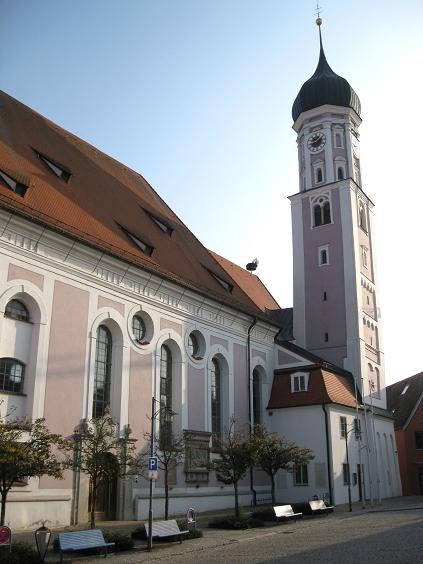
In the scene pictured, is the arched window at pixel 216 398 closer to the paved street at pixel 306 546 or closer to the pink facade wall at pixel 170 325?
the pink facade wall at pixel 170 325

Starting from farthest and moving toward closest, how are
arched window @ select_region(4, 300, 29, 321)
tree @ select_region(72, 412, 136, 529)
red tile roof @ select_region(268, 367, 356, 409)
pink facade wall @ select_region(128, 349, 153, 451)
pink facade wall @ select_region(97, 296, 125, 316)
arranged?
red tile roof @ select_region(268, 367, 356, 409), pink facade wall @ select_region(128, 349, 153, 451), pink facade wall @ select_region(97, 296, 125, 316), arched window @ select_region(4, 300, 29, 321), tree @ select_region(72, 412, 136, 529)

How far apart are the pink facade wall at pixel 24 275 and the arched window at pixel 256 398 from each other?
16.3 m

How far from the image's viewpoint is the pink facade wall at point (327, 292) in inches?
1598

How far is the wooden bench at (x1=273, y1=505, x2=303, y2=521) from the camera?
74.4 ft

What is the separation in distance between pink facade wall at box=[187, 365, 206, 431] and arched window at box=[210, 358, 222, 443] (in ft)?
4.20

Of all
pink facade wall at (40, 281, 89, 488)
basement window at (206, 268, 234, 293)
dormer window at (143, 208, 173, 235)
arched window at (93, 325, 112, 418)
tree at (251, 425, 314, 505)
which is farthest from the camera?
basement window at (206, 268, 234, 293)

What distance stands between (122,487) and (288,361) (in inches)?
589

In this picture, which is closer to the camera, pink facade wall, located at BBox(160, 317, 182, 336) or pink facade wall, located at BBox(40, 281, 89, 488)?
pink facade wall, located at BBox(40, 281, 89, 488)

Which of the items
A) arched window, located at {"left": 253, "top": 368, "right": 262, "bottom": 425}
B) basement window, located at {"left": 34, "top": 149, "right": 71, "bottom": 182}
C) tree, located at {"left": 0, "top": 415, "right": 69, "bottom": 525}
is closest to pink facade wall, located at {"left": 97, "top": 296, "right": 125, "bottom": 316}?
basement window, located at {"left": 34, "top": 149, "right": 71, "bottom": 182}

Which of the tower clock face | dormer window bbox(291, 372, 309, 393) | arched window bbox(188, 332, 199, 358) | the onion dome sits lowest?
dormer window bbox(291, 372, 309, 393)

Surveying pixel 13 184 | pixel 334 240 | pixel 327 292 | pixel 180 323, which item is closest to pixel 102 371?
pixel 180 323

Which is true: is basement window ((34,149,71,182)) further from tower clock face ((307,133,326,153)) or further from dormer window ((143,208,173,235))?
tower clock face ((307,133,326,153))

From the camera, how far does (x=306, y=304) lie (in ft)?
139

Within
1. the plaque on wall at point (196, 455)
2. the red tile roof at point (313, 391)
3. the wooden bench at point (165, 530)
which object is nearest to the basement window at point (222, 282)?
the red tile roof at point (313, 391)
